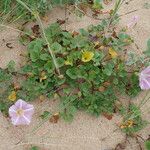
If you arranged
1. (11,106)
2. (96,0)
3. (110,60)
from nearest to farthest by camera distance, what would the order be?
(11,106)
(110,60)
(96,0)

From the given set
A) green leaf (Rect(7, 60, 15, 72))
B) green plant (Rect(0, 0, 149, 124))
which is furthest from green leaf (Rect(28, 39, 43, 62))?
green leaf (Rect(7, 60, 15, 72))

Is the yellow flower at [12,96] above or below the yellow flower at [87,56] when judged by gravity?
below

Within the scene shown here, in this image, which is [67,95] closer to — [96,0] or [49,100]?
[49,100]

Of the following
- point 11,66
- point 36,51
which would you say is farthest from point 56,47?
point 11,66

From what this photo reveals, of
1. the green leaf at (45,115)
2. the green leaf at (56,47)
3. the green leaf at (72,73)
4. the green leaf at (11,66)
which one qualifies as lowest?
the green leaf at (45,115)

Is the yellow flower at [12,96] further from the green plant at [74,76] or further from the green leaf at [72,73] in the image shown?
the green leaf at [72,73]

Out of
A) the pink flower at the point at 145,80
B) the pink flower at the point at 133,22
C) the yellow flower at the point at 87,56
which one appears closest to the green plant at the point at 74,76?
the yellow flower at the point at 87,56

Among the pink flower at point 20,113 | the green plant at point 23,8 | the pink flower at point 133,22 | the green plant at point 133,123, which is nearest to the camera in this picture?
the pink flower at point 20,113

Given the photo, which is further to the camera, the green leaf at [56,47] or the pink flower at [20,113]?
the green leaf at [56,47]

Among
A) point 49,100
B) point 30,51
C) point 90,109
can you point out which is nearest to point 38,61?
point 30,51
